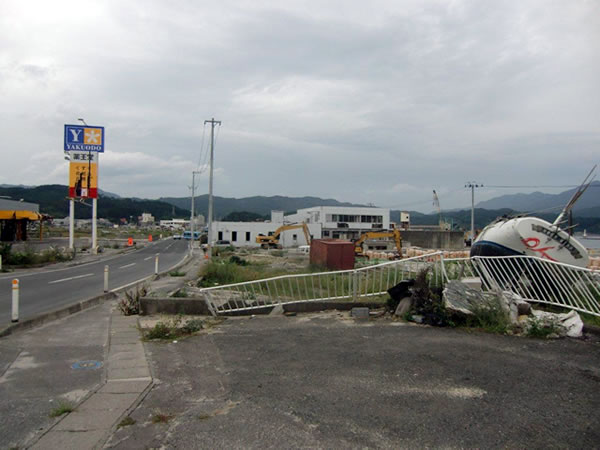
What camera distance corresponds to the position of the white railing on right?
9.02 meters

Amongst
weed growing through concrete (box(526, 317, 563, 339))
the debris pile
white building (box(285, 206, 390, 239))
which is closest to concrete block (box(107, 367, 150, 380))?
the debris pile

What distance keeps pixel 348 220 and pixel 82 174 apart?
196 feet

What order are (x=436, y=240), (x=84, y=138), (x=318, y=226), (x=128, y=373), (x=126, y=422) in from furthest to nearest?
(x=318, y=226) → (x=436, y=240) → (x=84, y=138) → (x=128, y=373) → (x=126, y=422)

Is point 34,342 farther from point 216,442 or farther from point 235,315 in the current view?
point 216,442

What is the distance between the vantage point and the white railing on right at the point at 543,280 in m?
9.02

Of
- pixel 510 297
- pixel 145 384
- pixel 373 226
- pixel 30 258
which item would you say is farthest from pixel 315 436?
pixel 373 226

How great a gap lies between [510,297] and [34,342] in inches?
332

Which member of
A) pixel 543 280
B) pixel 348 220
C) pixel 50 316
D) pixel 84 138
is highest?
pixel 84 138

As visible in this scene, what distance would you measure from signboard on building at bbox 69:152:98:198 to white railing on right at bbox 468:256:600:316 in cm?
3467

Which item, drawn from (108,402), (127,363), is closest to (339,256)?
(127,363)

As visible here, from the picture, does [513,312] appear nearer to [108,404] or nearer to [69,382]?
[108,404]

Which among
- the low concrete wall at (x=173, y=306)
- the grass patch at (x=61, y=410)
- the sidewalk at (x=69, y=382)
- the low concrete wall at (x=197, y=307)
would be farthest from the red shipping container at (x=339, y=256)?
the grass patch at (x=61, y=410)

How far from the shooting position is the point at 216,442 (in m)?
4.07

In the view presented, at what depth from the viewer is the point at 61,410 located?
481 cm
